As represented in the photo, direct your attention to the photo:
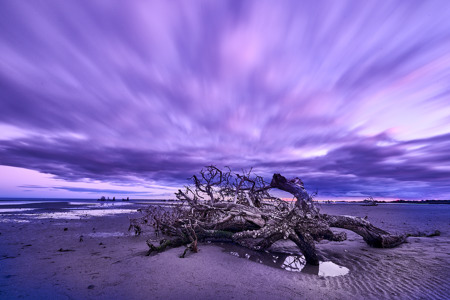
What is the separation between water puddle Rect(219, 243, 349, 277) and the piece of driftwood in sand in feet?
0.73

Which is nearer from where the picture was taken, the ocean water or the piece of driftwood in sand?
the piece of driftwood in sand

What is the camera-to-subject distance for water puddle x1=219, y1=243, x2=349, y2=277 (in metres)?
5.47

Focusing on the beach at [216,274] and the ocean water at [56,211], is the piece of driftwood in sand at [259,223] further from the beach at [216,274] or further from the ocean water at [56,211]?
the ocean water at [56,211]

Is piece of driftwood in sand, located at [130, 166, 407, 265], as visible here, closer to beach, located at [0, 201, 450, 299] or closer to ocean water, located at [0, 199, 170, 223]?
beach, located at [0, 201, 450, 299]

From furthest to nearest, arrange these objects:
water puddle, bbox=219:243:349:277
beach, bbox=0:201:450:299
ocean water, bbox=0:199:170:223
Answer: ocean water, bbox=0:199:170:223 → water puddle, bbox=219:243:349:277 → beach, bbox=0:201:450:299

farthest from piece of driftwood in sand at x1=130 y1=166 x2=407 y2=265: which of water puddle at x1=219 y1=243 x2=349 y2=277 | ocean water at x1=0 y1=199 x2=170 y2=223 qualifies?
ocean water at x1=0 y1=199 x2=170 y2=223

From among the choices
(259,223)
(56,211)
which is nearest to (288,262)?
(259,223)

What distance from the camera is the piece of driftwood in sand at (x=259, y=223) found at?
6.05m

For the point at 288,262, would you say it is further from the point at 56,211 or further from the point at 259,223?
the point at 56,211

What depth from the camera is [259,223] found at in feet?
23.5

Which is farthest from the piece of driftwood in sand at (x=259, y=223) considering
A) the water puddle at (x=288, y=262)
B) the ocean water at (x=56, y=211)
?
the ocean water at (x=56, y=211)

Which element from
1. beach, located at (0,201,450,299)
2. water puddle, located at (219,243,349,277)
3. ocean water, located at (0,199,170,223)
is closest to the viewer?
beach, located at (0,201,450,299)

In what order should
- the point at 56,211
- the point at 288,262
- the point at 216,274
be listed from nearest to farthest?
the point at 216,274 → the point at 288,262 → the point at 56,211

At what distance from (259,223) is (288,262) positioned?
1498 millimetres
